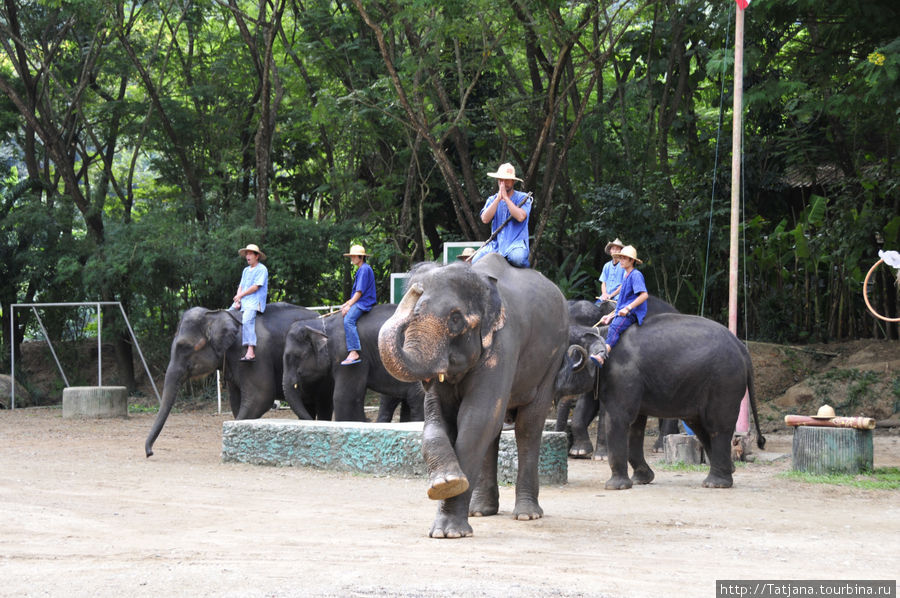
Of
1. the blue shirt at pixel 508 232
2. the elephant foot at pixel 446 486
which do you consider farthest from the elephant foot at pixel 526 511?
the blue shirt at pixel 508 232

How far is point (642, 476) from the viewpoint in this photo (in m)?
10.7

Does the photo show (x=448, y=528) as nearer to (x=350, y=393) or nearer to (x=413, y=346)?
(x=413, y=346)

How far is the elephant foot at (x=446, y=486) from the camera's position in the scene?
267 inches

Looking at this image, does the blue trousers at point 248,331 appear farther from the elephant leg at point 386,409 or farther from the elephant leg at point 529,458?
the elephant leg at point 529,458

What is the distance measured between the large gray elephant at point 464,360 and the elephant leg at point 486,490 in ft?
0.07

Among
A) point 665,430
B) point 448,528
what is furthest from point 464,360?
point 665,430

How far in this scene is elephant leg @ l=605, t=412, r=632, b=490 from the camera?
33.4ft

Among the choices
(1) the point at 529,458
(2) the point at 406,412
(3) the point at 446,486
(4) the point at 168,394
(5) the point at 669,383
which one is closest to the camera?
(3) the point at 446,486

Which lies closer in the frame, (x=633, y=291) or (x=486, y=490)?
(x=486, y=490)

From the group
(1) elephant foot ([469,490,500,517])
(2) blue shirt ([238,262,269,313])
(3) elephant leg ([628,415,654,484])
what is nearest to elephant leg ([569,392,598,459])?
(3) elephant leg ([628,415,654,484])

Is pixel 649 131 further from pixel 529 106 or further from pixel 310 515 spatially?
pixel 310 515

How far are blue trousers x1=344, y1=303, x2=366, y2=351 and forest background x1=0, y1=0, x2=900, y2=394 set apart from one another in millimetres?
4374

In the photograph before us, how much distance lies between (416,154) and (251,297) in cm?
810

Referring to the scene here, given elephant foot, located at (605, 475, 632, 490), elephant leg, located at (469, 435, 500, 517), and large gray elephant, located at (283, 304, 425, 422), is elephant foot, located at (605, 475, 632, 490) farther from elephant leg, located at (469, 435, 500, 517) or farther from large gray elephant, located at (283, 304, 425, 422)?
large gray elephant, located at (283, 304, 425, 422)
